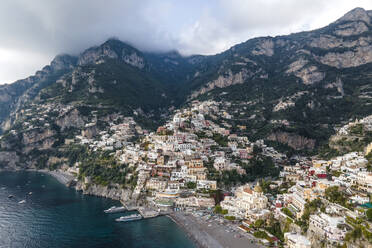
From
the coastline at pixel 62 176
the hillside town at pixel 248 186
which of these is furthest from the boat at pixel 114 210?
the coastline at pixel 62 176

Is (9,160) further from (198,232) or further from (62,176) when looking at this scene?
(198,232)

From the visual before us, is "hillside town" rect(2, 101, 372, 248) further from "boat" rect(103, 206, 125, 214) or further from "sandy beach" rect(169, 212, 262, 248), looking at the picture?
"boat" rect(103, 206, 125, 214)

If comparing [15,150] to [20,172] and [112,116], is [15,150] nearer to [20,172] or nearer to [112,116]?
[20,172]

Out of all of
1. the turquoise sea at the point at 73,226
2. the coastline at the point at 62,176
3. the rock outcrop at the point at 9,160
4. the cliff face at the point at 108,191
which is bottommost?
the turquoise sea at the point at 73,226

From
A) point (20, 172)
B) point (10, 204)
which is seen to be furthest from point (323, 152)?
point (20, 172)

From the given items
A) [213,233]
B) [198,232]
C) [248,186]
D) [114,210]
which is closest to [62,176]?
[114,210]

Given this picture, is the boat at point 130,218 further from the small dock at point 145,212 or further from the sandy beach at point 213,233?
the sandy beach at point 213,233
